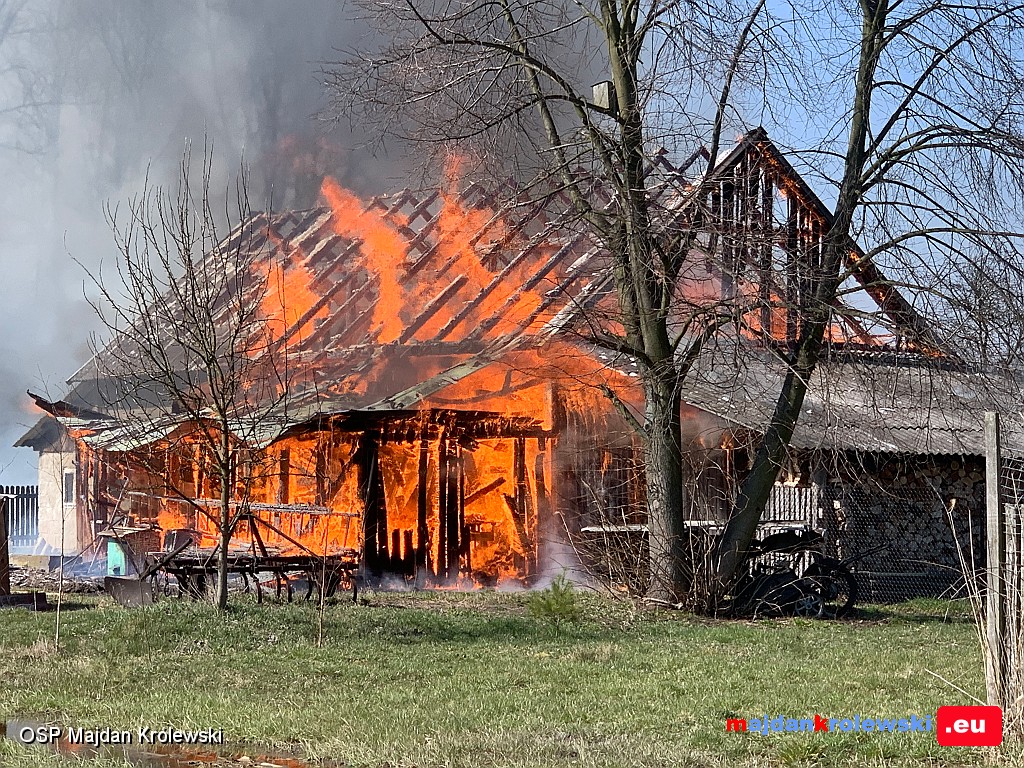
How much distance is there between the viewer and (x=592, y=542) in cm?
1553

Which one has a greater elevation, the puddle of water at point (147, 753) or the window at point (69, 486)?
the window at point (69, 486)

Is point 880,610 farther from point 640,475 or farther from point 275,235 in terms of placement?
point 275,235

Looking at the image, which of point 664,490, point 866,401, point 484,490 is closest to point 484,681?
point 664,490

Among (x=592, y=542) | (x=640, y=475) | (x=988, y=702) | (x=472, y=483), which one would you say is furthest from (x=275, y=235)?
(x=988, y=702)

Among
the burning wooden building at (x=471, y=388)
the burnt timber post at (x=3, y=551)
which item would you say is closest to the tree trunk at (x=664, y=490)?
the burning wooden building at (x=471, y=388)

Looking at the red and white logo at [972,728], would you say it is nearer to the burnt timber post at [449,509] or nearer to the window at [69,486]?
the burnt timber post at [449,509]

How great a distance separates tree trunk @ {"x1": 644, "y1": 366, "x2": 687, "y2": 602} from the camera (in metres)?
15.0

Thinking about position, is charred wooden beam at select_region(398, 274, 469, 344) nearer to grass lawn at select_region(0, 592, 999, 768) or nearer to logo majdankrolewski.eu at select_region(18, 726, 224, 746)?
grass lawn at select_region(0, 592, 999, 768)

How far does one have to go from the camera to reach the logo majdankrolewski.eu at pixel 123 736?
273 inches

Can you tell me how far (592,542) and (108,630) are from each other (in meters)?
6.42

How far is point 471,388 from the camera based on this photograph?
19.1m

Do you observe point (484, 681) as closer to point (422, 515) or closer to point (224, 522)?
point (224, 522)

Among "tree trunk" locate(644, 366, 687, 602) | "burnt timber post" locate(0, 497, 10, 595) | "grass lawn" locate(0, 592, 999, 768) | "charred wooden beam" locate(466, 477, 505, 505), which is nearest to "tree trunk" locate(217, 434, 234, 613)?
"grass lawn" locate(0, 592, 999, 768)

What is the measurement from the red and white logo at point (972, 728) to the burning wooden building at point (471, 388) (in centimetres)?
716
